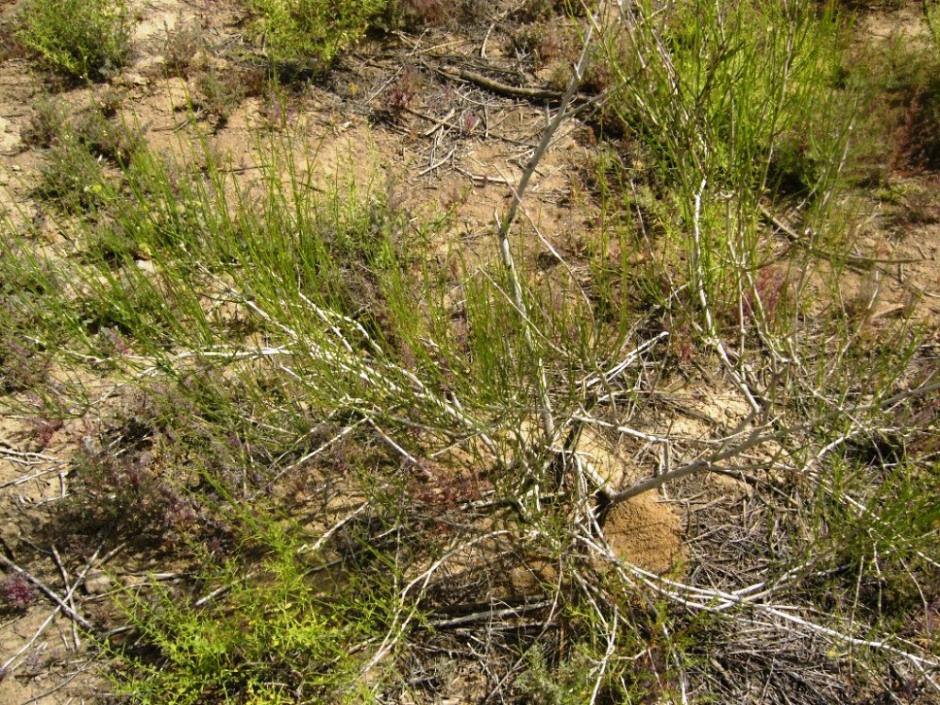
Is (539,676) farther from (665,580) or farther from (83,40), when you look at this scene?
(83,40)

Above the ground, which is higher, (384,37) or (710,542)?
(384,37)

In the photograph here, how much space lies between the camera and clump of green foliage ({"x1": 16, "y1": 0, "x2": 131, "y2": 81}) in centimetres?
478

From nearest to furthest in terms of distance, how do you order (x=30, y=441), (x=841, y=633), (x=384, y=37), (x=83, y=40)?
(x=841, y=633), (x=30, y=441), (x=83, y=40), (x=384, y=37)

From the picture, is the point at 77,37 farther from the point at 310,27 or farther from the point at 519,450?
the point at 519,450

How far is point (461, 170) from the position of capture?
452cm

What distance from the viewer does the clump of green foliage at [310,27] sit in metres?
4.83

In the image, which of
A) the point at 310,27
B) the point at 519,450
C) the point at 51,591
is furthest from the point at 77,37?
the point at 519,450

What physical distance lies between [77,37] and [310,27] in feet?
5.14

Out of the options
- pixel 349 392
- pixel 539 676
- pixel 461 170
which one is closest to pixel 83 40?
pixel 461 170

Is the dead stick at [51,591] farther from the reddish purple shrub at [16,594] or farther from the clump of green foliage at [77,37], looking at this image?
the clump of green foliage at [77,37]

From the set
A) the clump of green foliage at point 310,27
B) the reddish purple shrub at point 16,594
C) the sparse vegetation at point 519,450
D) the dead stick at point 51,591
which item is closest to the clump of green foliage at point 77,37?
the clump of green foliage at point 310,27

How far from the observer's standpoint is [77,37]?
485cm

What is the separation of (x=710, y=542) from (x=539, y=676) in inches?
36.8

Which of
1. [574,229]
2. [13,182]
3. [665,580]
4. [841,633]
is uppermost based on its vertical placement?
[13,182]
